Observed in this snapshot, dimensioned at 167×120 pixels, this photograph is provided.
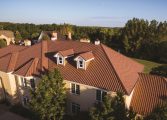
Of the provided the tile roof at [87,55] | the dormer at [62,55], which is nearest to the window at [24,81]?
the dormer at [62,55]

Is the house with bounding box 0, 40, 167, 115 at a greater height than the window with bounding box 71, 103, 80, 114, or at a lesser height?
greater

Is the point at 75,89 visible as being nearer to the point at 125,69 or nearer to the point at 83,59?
the point at 83,59

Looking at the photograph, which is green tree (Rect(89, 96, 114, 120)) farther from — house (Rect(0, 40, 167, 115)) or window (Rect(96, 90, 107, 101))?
window (Rect(96, 90, 107, 101))

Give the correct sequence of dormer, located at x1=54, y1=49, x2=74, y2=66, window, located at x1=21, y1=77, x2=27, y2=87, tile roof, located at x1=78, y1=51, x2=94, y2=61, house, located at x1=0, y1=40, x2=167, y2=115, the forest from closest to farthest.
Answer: house, located at x1=0, y1=40, x2=167, y2=115 < tile roof, located at x1=78, y1=51, x2=94, y2=61 < dormer, located at x1=54, y1=49, x2=74, y2=66 < window, located at x1=21, y1=77, x2=27, y2=87 < the forest

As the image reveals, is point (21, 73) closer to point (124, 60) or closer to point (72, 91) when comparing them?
point (72, 91)

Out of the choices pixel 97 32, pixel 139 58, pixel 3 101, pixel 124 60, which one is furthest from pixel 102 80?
pixel 97 32

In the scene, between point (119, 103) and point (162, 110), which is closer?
point (162, 110)

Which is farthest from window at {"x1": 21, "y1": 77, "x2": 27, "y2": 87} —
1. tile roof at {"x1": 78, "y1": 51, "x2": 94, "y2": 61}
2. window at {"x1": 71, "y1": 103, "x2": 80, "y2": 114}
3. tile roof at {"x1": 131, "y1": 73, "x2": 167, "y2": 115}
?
tile roof at {"x1": 131, "y1": 73, "x2": 167, "y2": 115}

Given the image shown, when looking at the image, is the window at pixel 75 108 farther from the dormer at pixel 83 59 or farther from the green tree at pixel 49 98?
the dormer at pixel 83 59
